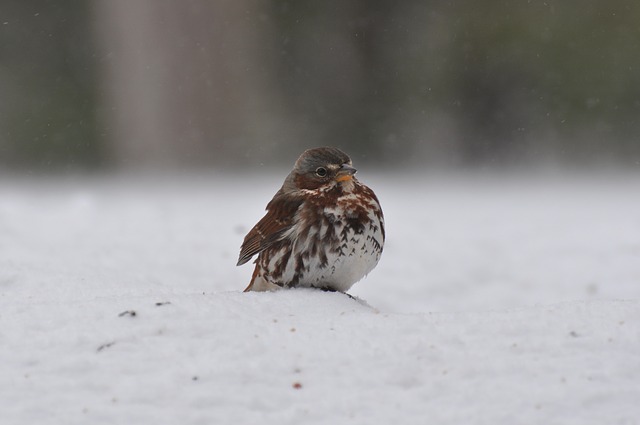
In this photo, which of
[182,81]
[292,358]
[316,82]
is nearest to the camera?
[292,358]

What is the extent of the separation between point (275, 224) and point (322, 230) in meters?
0.31

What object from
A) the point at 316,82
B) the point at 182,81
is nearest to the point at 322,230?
the point at 182,81

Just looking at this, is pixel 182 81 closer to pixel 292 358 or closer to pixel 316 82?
pixel 316 82

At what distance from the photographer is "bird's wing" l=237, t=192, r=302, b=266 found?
5.22 m

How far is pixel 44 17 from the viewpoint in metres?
22.1

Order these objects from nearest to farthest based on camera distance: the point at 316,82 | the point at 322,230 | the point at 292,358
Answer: the point at 292,358 → the point at 322,230 → the point at 316,82

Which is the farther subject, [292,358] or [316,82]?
[316,82]

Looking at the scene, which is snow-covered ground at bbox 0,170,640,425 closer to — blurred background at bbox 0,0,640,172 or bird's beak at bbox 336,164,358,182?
bird's beak at bbox 336,164,358,182

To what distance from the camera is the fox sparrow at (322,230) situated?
16.7 feet

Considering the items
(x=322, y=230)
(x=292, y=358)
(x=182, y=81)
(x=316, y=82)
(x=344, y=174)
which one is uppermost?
(x=316, y=82)

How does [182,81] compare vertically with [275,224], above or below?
above

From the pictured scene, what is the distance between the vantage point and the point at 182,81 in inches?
635

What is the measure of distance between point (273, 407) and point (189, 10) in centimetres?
1294

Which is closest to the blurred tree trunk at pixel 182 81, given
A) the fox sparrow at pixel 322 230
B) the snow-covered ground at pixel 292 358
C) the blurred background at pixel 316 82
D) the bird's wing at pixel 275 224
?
the blurred background at pixel 316 82
